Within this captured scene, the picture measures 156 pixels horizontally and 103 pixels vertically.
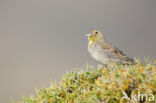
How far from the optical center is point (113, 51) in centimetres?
725

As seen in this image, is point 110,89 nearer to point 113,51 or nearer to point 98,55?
point 98,55

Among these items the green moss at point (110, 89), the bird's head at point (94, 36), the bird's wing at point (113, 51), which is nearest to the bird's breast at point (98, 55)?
the bird's wing at point (113, 51)

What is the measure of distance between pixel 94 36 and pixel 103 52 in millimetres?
853

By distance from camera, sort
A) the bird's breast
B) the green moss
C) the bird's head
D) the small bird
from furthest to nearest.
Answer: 1. the bird's head
2. the bird's breast
3. the small bird
4. the green moss

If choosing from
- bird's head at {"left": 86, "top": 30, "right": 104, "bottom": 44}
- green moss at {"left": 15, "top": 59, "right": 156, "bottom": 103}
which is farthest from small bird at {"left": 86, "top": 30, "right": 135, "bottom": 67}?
green moss at {"left": 15, "top": 59, "right": 156, "bottom": 103}

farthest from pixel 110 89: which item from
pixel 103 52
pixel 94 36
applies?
pixel 94 36

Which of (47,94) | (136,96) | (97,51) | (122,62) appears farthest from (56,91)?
(97,51)

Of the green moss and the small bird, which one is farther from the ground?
the small bird

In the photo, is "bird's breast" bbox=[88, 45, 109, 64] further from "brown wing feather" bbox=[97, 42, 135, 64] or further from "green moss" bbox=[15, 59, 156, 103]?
"green moss" bbox=[15, 59, 156, 103]

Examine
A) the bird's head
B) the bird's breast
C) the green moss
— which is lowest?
the green moss

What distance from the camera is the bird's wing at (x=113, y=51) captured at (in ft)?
22.0

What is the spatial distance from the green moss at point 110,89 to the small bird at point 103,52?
2.27m

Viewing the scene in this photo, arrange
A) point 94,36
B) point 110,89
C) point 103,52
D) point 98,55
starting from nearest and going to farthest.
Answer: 1. point 110,89
2. point 98,55
3. point 103,52
4. point 94,36

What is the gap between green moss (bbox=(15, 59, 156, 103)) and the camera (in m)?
3.41
